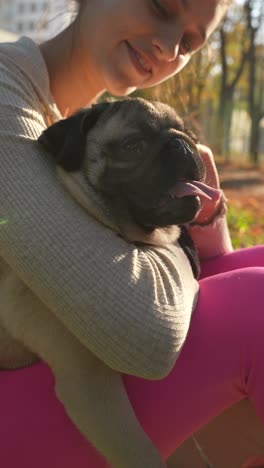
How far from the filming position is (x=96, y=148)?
1.70 metres

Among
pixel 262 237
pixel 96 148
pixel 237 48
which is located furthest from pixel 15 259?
pixel 237 48

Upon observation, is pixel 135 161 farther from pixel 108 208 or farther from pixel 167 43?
pixel 167 43

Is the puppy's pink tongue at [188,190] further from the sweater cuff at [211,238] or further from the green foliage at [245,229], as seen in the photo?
the green foliage at [245,229]

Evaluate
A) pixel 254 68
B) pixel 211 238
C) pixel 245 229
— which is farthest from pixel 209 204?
pixel 254 68

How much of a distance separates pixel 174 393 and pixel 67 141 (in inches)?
30.5

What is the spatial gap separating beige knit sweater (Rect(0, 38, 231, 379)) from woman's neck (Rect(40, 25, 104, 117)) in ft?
2.24

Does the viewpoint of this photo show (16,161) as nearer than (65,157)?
Yes

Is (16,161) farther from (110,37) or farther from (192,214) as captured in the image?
(110,37)

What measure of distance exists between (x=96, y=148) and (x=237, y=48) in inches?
779

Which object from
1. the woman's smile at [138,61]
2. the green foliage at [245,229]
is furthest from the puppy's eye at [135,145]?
the green foliage at [245,229]

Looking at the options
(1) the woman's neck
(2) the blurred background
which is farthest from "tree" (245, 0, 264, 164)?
(1) the woman's neck

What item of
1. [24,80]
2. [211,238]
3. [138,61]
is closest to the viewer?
[24,80]

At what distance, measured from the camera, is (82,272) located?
4.76ft

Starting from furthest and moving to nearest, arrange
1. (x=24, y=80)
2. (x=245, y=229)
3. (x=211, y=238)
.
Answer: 1. (x=245, y=229)
2. (x=211, y=238)
3. (x=24, y=80)
